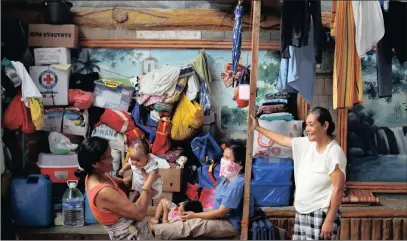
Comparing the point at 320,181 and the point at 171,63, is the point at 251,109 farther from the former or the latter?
the point at 171,63

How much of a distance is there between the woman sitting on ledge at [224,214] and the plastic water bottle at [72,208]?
149 cm

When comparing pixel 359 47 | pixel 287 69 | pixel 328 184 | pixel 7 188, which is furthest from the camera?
pixel 7 188

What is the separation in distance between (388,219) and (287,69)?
2.25 meters

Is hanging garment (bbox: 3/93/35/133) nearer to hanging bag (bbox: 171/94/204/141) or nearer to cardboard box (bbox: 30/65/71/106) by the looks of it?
cardboard box (bbox: 30/65/71/106)

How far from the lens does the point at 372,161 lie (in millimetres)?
7305

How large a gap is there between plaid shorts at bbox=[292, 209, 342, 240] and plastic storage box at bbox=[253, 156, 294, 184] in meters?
1.86

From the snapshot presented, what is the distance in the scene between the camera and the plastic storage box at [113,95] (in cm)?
718

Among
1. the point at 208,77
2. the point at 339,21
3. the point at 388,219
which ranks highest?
the point at 339,21

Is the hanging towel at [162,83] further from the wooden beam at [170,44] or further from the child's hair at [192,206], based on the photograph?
the child's hair at [192,206]

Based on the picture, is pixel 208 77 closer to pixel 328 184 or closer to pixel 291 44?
pixel 291 44

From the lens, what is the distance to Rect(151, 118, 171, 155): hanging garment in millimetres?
7074

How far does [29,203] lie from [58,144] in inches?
32.1

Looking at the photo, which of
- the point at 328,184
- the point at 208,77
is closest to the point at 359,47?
the point at 328,184

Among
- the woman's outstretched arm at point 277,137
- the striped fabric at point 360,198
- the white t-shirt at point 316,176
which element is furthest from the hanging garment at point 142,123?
the white t-shirt at point 316,176
